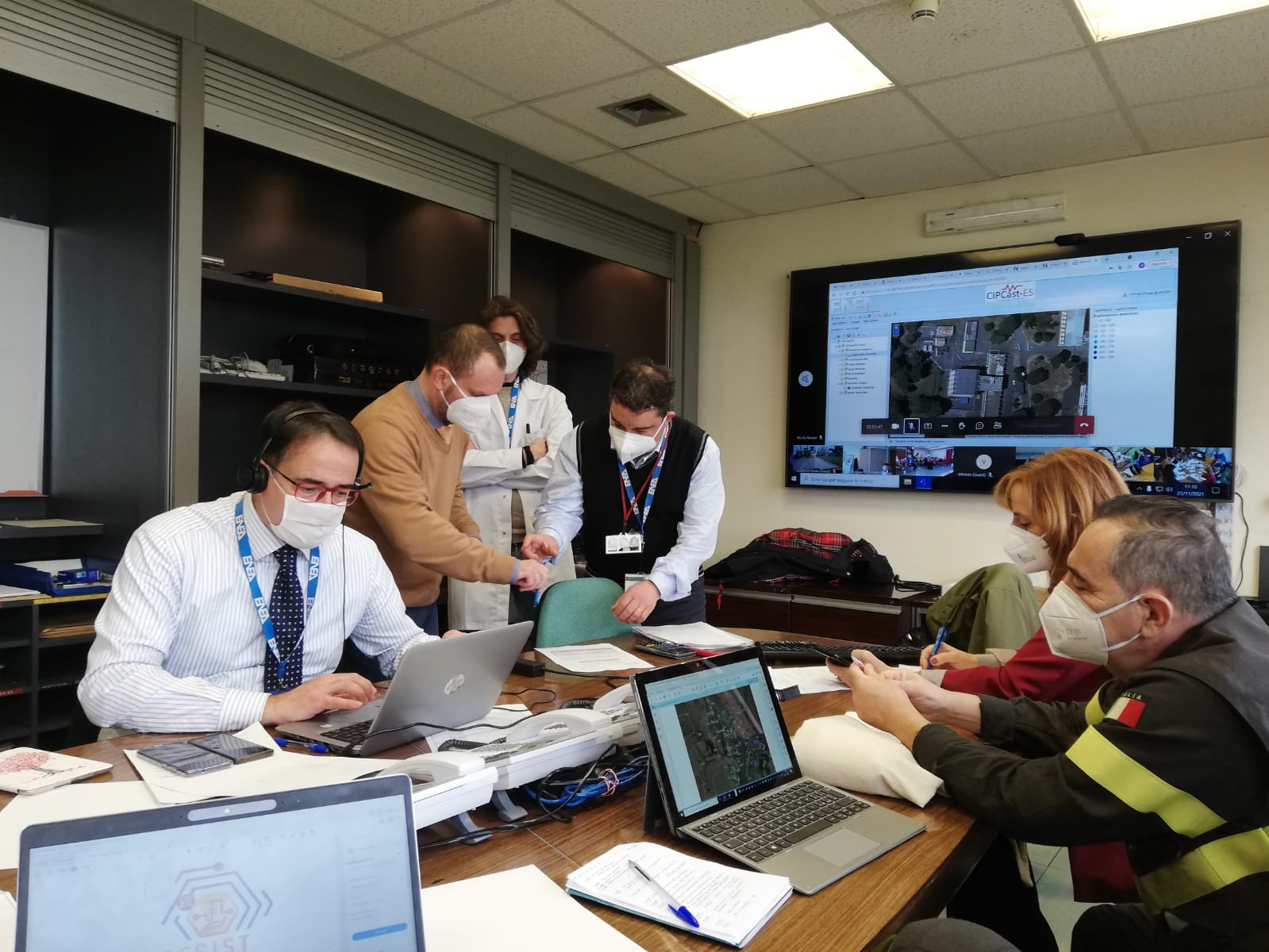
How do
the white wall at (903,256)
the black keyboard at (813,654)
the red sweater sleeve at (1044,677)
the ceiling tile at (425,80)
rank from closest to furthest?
1. the red sweater sleeve at (1044,677)
2. the black keyboard at (813,654)
3. the ceiling tile at (425,80)
4. the white wall at (903,256)

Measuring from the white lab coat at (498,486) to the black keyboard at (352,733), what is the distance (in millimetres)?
Result: 1801

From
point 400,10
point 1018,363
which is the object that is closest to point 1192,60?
point 1018,363

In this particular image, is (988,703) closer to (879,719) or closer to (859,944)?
(879,719)

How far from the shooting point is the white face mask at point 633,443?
2.83 m

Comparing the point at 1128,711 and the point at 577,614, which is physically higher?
the point at 1128,711

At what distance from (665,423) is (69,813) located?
201 cm

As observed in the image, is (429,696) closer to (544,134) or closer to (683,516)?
(683,516)

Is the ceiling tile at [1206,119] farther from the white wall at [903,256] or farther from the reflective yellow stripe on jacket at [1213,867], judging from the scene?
the reflective yellow stripe on jacket at [1213,867]

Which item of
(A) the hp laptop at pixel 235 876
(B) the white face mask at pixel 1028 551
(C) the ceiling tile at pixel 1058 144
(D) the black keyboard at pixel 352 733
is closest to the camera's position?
(A) the hp laptop at pixel 235 876

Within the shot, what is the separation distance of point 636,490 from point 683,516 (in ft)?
0.58

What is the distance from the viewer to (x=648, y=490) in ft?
9.50

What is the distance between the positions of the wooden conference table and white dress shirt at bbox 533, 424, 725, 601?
131 cm

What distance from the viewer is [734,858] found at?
111cm

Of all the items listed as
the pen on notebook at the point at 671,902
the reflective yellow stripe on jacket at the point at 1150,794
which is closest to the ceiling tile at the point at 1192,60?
the reflective yellow stripe on jacket at the point at 1150,794
